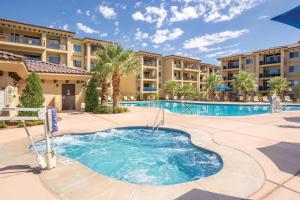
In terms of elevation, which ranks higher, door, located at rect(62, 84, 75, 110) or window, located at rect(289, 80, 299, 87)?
window, located at rect(289, 80, 299, 87)

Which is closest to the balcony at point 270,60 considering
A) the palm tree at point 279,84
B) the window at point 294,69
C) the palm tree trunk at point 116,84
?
the window at point 294,69

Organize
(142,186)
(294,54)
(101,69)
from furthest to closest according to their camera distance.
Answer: (294,54) → (101,69) → (142,186)

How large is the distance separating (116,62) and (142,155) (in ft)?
39.4

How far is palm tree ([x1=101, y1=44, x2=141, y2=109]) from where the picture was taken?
700 inches

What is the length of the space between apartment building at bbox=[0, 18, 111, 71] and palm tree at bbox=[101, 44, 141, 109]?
1168 cm

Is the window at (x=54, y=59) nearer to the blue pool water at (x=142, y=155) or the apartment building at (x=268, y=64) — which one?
the blue pool water at (x=142, y=155)

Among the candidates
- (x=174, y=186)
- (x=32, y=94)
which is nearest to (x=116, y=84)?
(x=32, y=94)

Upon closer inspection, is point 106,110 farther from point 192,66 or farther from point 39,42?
point 192,66

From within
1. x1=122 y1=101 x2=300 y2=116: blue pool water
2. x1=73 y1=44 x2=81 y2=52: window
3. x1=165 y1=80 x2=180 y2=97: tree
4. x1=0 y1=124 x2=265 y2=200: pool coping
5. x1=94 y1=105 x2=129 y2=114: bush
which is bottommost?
x1=0 y1=124 x2=265 y2=200: pool coping

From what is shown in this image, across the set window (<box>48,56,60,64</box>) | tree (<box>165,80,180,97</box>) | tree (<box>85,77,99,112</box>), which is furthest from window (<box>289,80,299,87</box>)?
window (<box>48,56,60,64</box>)

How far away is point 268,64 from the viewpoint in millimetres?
43062

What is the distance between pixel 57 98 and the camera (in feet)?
62.0

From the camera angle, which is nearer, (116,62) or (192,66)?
(116,62)

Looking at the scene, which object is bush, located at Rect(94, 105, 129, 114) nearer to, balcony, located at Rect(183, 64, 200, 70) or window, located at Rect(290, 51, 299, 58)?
balcony, located at Rect(183, 64, 200, 70)
